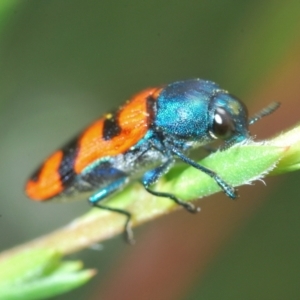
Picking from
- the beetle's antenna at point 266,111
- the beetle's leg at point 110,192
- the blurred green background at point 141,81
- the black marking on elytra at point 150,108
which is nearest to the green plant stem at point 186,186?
the beetle's leg at point 110,192

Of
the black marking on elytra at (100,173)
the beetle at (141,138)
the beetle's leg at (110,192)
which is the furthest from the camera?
the black marking on elytra at (100,173)

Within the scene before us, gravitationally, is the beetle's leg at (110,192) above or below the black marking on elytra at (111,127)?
below

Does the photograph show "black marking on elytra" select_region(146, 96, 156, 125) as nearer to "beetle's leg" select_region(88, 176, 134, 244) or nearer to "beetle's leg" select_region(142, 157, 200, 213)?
"beetle's leg" select_region(88, 176, 134, 244)

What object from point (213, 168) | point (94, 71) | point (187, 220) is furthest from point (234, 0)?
point (213, 168)

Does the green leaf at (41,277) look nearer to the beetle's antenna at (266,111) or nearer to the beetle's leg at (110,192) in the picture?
the beetle's leg at (110,192)

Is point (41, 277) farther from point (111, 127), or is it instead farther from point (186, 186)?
point (111, 127)

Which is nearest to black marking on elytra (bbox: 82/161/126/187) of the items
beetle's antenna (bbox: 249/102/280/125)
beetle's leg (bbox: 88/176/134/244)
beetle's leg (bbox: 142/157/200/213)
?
beetle's leg (bbox: 88/176/134/244)

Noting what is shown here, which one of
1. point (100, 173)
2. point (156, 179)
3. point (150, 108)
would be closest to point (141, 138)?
point (150, 108)
